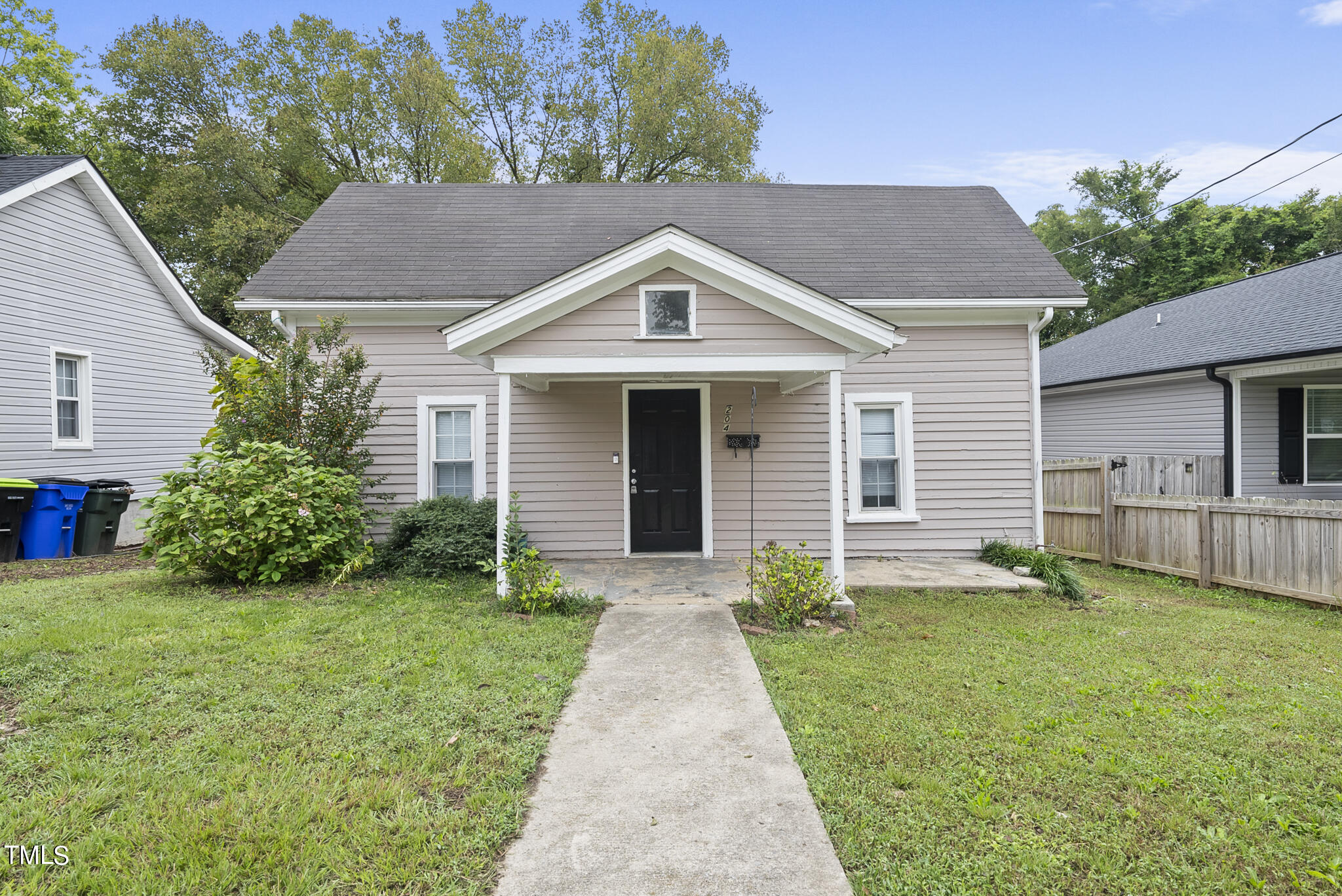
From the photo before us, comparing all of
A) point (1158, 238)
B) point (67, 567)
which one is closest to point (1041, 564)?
point (67, 567)

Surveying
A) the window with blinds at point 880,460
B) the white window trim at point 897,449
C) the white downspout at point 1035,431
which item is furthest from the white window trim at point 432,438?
the white downspout at point 1035,431

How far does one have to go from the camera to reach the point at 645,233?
973 centimetres

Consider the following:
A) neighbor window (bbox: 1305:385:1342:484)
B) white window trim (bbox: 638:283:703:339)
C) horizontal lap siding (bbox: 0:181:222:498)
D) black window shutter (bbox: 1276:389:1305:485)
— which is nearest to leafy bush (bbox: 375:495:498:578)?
white window trim (bbox: 638:283:703:339)

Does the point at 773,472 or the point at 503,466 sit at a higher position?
the point at 503,466

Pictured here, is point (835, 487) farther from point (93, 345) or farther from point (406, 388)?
point (93, 345)

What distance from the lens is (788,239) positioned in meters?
10.2

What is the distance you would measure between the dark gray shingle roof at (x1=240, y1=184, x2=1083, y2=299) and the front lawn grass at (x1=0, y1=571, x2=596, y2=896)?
15.9 feet

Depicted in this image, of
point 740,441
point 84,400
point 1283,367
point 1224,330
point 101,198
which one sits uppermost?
point 101,198

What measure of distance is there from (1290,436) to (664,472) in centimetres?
1101

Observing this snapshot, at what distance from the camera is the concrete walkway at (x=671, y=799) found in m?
2.44

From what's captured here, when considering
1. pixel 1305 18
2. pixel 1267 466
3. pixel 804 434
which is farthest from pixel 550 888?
pixel 1305 18

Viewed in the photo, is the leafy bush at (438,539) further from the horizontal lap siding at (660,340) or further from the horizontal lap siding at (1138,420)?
the horizontal lap siding at (1138,420)

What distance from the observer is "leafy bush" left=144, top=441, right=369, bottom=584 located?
6.82 m

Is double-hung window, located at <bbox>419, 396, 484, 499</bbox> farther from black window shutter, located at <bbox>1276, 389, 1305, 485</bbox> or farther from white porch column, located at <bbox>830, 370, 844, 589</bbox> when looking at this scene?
black window shutter, located at <bbox>1276, 389, 1305, 485</bbox>
